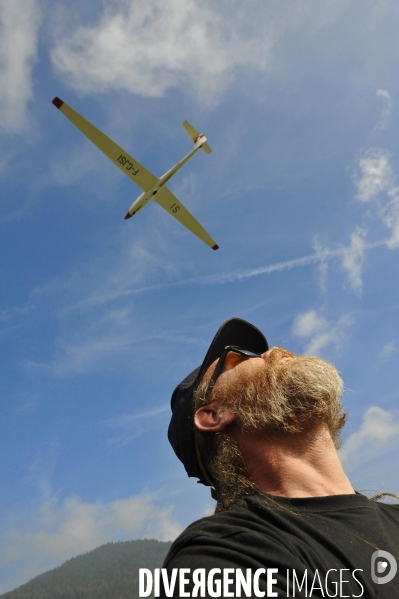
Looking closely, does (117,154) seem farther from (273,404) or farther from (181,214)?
(273,404)

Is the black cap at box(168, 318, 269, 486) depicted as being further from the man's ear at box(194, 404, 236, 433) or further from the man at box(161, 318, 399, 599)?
the man's ear at box(194, 404, 236, 433)

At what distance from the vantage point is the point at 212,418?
12.2ft

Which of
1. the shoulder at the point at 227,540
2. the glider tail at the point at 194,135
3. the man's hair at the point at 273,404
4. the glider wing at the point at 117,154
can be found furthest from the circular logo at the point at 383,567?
the glider tail at the point at 194,135

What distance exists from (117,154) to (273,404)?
83.9 feet

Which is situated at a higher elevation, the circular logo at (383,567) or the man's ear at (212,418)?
the man's ear at (212,418)

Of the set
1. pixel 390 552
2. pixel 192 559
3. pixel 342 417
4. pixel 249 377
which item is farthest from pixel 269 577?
pixel 342 417

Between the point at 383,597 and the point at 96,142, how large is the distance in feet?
88.0

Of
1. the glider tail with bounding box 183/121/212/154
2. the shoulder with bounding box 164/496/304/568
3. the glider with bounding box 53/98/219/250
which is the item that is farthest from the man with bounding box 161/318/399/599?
the glider tail with bounding box 183/121/212/154

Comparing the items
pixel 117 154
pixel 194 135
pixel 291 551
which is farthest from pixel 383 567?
pixel 194 135

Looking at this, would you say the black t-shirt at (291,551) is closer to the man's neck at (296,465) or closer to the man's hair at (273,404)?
the man's neck at (296,465)

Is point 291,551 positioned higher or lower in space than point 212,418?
lower

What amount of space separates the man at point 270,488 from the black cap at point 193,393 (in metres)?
0.01

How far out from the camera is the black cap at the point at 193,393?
4.08m

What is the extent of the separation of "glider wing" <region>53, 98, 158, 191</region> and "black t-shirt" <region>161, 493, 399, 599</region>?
25.3m
